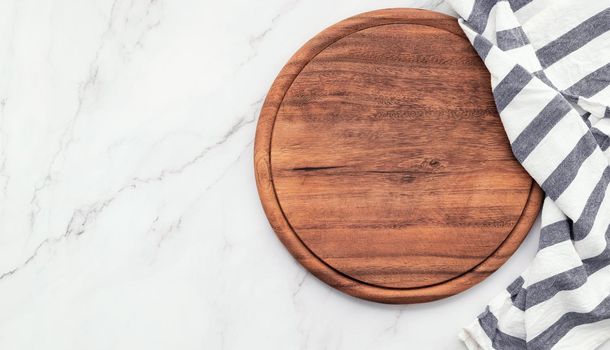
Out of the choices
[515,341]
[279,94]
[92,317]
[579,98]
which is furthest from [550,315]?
[92,317]

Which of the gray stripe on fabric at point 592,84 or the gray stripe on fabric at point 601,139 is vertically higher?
the gray stripe on fabric at point 592,84

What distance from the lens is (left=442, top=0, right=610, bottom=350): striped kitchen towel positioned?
88 centimetres

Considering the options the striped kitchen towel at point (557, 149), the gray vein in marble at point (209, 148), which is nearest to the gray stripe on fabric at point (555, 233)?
Result: the striped kitchen towel at point (557, 149)

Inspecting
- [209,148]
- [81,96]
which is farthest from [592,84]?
[81,96]

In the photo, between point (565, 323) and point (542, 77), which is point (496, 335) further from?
point (542, 77)

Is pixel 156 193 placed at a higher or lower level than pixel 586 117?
lower

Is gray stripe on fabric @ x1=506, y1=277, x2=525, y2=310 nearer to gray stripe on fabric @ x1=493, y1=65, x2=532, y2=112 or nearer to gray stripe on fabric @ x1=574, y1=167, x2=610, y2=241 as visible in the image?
gray stripe on fabric @ x1=574, y1=167, x2=610, y2=241

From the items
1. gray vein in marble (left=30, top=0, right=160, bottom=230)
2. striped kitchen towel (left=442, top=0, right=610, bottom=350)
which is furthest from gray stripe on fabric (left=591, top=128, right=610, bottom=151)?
gray vein in marble (left=30, top=0, right=160, bottom=230)

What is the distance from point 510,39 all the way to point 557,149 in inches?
6.5

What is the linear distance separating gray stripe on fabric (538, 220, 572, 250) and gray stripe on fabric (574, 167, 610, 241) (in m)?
0.01

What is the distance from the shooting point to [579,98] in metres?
0.90

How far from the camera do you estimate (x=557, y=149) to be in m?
0.89

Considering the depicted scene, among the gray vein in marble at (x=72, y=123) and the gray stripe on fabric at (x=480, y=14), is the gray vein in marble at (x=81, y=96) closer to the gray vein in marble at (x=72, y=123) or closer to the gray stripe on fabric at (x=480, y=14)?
the gray vein in marble at (x=72, y=123)

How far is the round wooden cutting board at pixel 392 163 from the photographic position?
91cm
